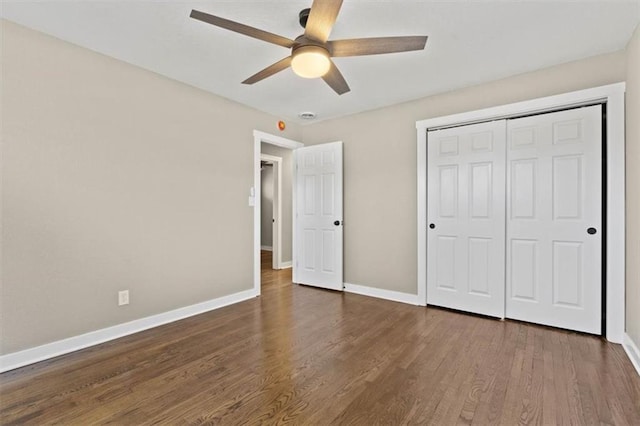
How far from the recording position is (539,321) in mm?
3055

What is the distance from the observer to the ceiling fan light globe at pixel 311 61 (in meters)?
2.05

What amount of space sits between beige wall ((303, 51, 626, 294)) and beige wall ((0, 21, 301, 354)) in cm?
159

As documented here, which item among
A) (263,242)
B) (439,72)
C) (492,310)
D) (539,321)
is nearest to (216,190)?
(439,72)

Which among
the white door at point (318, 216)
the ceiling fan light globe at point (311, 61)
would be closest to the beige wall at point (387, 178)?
the white door at point (318, 216)

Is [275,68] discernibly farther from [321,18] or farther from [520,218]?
[520,218]

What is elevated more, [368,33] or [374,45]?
[368,33]

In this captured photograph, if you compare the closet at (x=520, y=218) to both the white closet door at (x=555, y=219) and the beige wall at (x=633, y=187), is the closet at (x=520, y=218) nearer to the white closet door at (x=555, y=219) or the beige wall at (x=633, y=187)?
the white closet door at (x=555, y=219)

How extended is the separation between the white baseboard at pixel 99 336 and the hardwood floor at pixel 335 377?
0.10m

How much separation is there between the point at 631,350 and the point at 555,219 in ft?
3.79

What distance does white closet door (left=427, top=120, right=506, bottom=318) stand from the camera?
326cm

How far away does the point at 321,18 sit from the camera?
1802 millimetres

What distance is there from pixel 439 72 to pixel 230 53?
1.99m

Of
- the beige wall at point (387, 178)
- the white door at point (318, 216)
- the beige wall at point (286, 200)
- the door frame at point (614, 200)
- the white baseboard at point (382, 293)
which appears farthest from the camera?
the beige wall at point (286, 200)

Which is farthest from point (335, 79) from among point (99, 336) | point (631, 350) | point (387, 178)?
point (631, 350)
